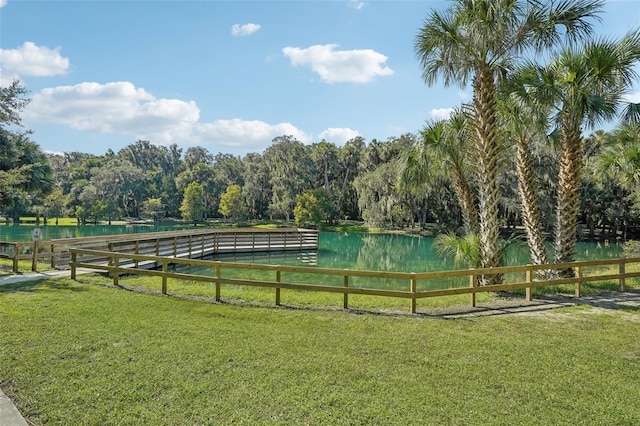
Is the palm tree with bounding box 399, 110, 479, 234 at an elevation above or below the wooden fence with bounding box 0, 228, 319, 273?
above

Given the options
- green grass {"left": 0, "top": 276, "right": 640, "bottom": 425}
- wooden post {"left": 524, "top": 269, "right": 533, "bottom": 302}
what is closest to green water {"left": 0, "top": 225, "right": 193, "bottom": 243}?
green grass {"left": 0, "top": 276, "right": 640, "bottom": 425}

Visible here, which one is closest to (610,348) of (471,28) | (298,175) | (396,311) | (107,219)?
(396,311)

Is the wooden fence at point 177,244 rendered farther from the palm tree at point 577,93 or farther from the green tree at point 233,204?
the green tree at point 233,204

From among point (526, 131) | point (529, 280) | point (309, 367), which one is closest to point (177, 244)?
point (526, 131)

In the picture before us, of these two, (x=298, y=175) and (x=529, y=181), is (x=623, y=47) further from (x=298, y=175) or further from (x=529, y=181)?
(x=298, y=175)

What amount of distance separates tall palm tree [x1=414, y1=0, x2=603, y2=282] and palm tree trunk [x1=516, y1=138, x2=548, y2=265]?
1513mm

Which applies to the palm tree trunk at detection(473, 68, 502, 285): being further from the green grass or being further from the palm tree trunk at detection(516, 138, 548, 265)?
the green grass

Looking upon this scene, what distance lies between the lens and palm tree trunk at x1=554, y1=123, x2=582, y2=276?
34.8ft

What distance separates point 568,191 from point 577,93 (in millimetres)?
2556

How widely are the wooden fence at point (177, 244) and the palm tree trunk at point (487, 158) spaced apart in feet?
→ 37.8

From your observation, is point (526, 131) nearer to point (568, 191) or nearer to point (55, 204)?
point (568, 191)

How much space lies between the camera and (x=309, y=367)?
470 centimetres

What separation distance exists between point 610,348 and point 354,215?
179ft

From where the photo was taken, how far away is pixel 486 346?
564 cm
